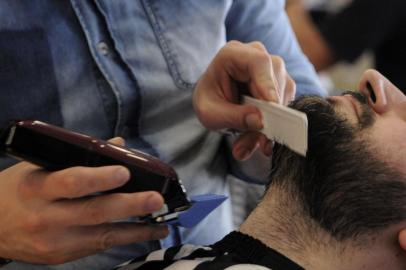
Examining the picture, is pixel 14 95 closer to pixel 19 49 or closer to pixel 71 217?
pixel 19 49

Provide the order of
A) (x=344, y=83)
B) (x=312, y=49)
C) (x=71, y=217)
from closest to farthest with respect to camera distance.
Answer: (x=71, y=217) → (x=312, y=49) → (x=344, y=83)

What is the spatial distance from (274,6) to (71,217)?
82cm

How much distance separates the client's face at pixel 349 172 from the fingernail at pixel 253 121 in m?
0.06

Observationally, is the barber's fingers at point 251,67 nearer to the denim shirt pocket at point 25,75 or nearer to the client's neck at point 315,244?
the client's neck at point 315,244

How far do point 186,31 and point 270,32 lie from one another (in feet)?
0.87

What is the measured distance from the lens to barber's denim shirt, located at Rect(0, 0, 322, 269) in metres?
1.02

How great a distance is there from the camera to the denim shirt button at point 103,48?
3.49 ft

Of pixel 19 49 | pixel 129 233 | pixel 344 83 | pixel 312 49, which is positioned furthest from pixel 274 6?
pixel 344 83

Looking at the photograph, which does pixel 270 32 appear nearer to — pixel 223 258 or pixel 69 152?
pixel 223 258

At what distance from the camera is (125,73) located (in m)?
1.09

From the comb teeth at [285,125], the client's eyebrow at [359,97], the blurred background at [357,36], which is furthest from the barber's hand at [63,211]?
the blurred background at [357,36]

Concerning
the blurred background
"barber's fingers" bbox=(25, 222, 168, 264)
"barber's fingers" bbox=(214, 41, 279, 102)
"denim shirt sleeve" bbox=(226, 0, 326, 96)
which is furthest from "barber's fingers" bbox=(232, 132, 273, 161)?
the blurred background

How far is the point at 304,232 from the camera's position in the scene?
3.25 ft

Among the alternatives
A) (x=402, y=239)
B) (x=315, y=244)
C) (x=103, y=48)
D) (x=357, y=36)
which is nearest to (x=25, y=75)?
(x=103, y=48)
